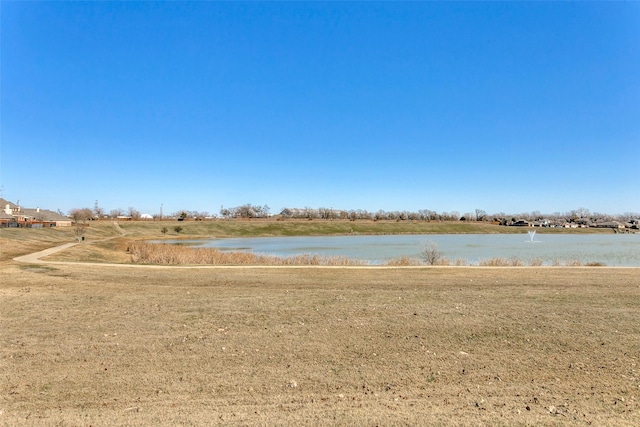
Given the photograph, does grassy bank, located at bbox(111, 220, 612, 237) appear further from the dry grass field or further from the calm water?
the dry grass field

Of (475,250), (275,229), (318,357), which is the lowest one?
(475,250)

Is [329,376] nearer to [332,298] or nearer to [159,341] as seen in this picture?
[159,341]

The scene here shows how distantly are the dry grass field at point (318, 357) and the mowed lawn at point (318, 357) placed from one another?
0.09 feet

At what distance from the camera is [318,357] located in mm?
6297

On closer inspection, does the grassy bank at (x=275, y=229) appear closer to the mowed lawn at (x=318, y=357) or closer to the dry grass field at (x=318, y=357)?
the dry grass field at (x=318, y=357)

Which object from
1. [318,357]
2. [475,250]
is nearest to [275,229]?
[475,250]

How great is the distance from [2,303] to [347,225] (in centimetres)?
8992

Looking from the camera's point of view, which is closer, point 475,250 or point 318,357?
point 318,357

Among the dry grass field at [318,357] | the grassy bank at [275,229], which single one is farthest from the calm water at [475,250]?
the grassy bank at [275,229]

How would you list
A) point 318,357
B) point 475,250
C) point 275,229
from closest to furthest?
point 318,357 → point 475,250 → point 275,229

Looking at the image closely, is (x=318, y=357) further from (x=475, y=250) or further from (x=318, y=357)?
(x=475, y=250)

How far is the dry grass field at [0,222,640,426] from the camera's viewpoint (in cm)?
458

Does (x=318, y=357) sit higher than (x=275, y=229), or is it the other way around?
(x=275, y=229)

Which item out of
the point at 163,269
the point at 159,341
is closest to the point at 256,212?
the point at 163,269
